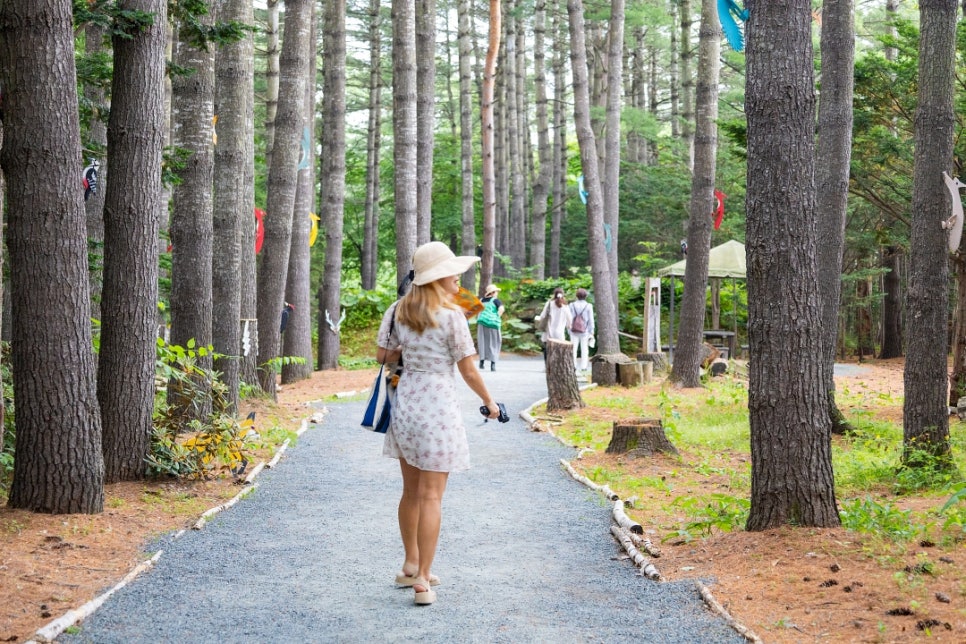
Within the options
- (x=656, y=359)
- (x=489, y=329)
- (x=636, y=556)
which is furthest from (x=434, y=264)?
(x=656, y=359)

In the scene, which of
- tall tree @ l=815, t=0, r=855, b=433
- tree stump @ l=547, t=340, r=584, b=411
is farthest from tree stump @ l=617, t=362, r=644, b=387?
tall tree @ l=815, t=0, r=855, b=433

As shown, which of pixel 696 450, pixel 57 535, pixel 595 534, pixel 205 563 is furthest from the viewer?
pixel 696 450

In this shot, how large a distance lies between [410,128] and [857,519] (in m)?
15.1

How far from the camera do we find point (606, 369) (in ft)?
A: 63.4

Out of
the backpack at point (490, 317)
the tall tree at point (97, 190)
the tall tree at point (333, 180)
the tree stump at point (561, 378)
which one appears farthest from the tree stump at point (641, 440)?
the tall tree at point (333, 180)

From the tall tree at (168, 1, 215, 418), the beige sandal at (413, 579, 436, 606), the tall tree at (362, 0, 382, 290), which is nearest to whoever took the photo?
the beige sandal at (413, 579, 436, 606)

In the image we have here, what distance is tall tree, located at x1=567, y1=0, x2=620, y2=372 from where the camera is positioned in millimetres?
20844

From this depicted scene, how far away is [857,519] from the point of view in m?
6.72

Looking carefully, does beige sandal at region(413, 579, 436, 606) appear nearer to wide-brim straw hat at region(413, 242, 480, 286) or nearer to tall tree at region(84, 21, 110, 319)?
wide-brim straw hat at region(413, 242, 480, 286)

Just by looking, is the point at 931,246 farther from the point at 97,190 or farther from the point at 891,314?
the point at 891,314

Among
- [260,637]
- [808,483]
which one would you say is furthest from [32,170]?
[808,483]

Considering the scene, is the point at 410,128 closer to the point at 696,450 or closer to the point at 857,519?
the point at 696,450

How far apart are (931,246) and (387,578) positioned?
5732 mm

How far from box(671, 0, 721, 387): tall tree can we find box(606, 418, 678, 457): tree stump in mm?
6757
